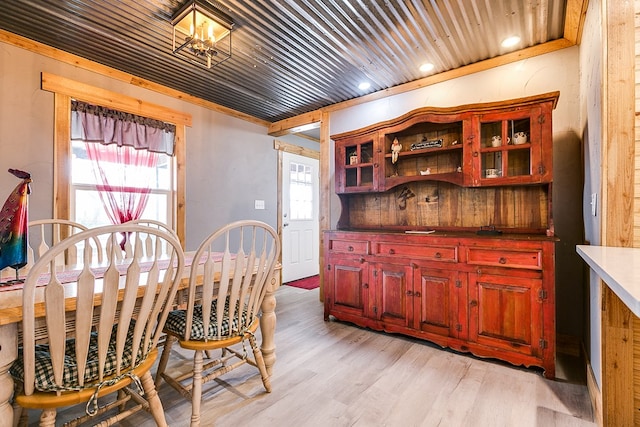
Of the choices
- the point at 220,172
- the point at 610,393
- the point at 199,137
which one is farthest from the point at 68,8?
the point at 610,393

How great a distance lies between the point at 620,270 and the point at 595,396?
126 cm

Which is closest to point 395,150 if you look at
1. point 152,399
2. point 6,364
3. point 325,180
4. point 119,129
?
point 325,180

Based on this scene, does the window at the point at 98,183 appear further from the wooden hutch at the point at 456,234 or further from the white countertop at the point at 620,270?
the white countertop at the point at 620,270

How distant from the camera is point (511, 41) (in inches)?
95.0

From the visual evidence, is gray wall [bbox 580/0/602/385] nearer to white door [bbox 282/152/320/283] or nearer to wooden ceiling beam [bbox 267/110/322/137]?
wooden ceiling beam [bbox 267/110/322/137]

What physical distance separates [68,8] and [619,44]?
3.27 metres

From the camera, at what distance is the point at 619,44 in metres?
1.38

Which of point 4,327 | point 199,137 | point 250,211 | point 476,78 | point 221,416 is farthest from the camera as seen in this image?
point 250,211

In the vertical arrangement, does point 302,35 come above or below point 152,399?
above

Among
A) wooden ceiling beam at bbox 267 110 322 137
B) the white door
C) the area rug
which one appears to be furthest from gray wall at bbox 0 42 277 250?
the area rug

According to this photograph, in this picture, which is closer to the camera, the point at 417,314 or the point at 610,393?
the point at 610,393

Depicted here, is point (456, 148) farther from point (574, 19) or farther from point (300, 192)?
point (300, 192)

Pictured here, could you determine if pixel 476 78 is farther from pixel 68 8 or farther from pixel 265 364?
pixel 68 8

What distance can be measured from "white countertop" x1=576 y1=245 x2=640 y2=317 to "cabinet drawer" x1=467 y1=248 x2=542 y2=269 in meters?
0.63
